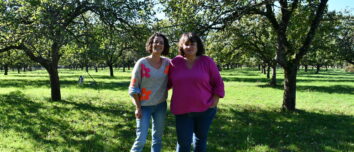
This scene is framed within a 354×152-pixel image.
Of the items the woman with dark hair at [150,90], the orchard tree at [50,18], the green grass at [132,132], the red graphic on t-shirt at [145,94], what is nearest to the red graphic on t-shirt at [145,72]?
the woman with dark hair at [150,90]

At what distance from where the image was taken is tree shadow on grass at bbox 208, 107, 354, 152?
595 cm

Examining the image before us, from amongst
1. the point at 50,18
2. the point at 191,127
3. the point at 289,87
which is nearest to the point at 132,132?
the point at 191,127

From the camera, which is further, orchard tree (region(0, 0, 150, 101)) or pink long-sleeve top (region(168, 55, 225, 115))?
orchard tree (region(0, 0, 150, 101))

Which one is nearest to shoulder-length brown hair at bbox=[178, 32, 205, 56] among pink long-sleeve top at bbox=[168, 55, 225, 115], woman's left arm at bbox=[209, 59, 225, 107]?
pink long-sleeve top at bbox=[168, 55, 225, 115]

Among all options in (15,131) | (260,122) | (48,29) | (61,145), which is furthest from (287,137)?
(48,29)

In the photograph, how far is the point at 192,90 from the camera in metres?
3.61

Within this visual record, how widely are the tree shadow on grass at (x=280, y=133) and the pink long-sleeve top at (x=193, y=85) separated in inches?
92.5

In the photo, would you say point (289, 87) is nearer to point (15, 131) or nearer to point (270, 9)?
point (270, 9)

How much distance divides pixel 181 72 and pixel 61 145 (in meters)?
3.74

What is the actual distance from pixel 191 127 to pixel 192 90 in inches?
23.1

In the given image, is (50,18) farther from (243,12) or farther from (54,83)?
(243,12)

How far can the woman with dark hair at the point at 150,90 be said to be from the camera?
3779 millimetres

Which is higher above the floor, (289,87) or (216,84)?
(216,84)

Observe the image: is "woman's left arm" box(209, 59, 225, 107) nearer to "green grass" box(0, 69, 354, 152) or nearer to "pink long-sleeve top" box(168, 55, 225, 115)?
"pink long-sleeve top" box(168, 55, 225, 115)
